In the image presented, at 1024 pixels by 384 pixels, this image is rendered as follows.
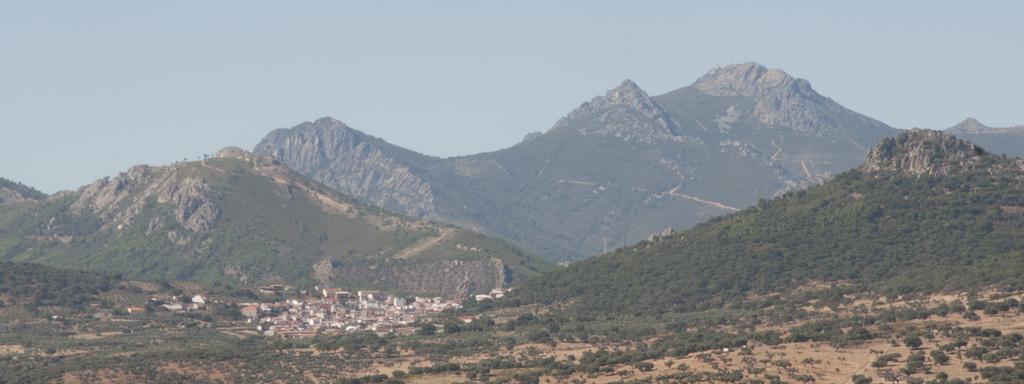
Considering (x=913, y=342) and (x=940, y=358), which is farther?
(x=913, y=342)

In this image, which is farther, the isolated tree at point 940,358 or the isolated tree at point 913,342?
the isolated tree at point 913,342

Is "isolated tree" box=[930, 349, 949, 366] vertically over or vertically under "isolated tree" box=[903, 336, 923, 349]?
under

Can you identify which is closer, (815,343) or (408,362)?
(815,343)

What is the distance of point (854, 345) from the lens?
565 feet

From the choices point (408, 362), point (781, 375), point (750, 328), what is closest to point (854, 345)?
point (781, 375)

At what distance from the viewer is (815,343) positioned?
574ft

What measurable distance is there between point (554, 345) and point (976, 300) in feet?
139

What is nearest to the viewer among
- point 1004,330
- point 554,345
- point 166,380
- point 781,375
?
point 781,375

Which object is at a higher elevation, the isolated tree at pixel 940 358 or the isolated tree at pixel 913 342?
the isolated tree at pixel 913 342

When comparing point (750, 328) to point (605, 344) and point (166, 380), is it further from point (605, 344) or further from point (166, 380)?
point (166, 380)

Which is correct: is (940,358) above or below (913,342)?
below

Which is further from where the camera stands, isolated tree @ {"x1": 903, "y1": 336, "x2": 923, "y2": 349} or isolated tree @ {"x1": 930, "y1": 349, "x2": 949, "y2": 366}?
isolated tree @ {"x1": 903, "y1": 336, "x2": 923, "y2": 349}

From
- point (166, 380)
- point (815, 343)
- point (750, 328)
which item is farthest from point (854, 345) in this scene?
point (166, 380)

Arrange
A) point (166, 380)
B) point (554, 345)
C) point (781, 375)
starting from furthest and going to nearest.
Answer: point (554, 345) < point (166, 380) < point (781, 375)
